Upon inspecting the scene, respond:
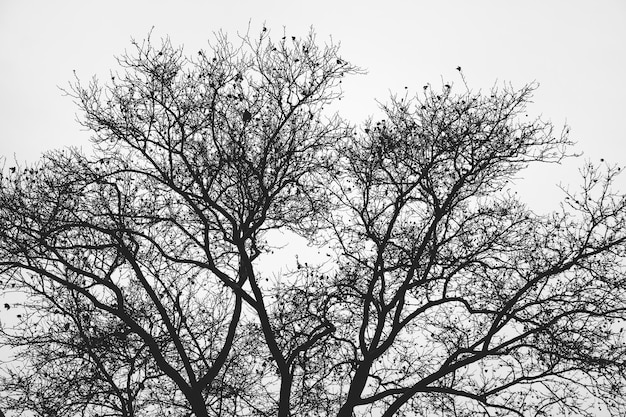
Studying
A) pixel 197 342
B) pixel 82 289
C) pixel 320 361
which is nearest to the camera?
pixel 82 289


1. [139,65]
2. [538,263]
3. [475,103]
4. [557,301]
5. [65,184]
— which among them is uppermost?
[139,65]

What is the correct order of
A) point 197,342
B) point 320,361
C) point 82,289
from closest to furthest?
point 82,289 < point 320,361 < point 197,342

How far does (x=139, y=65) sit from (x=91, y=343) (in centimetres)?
613

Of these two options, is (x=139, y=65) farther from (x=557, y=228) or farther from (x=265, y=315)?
(x=557, y=228)

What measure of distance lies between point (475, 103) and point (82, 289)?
8.97 metres

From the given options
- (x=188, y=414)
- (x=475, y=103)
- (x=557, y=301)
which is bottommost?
(x=188, y=414)

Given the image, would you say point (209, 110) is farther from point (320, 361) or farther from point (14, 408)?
point (14, 408)

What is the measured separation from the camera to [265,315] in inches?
471

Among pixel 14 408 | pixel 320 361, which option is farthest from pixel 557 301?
pixel 14 408

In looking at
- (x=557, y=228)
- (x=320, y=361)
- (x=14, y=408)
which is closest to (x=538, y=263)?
(x=557, y=228)

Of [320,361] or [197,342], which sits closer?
[320,361]

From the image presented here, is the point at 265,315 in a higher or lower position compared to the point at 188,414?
higher

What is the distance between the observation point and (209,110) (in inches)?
493

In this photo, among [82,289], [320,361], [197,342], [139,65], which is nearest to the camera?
[82,289]
